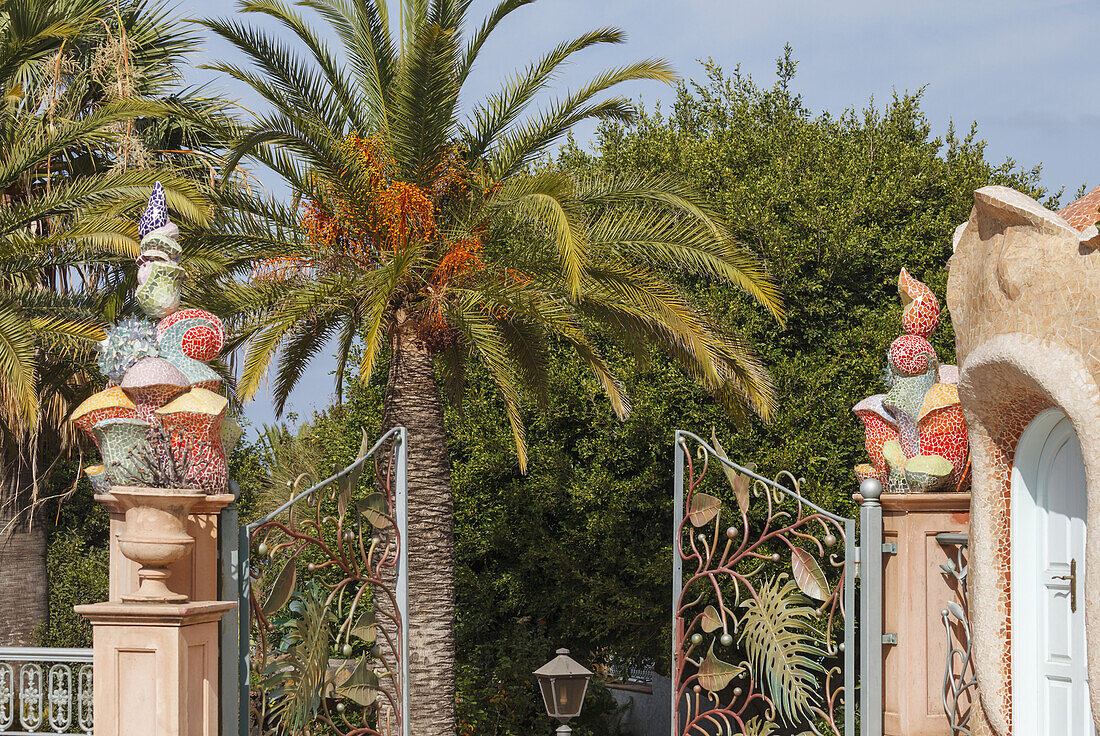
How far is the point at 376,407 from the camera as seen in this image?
16.8 metres

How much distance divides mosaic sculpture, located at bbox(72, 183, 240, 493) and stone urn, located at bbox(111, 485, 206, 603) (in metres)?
0.19

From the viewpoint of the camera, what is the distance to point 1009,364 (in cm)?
594

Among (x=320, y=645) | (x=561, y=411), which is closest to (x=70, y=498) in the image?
(x=561, y=411)

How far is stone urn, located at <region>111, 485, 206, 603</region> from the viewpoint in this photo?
18.0 feet

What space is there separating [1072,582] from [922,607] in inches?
40.4

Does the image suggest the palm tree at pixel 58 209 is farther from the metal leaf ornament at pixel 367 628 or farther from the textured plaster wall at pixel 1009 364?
the textured plaster wall at pixel 1009 364

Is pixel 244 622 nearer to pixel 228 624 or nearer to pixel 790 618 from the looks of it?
pixel 228 624

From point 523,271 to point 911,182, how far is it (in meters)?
7.29

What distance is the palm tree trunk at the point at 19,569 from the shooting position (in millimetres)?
13727

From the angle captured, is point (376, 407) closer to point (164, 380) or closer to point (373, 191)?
point (373, 191)

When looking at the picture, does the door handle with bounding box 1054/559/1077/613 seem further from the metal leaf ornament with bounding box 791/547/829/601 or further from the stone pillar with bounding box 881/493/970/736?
the metal leaf ornament with bounding box 791/547/829/601

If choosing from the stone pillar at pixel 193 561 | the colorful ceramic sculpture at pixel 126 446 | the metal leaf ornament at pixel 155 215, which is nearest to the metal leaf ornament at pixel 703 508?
the stone pillar at pixel 193 561

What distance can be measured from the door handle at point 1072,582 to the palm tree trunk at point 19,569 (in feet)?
38.1

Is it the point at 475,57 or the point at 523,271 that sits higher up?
the point at 475,57
